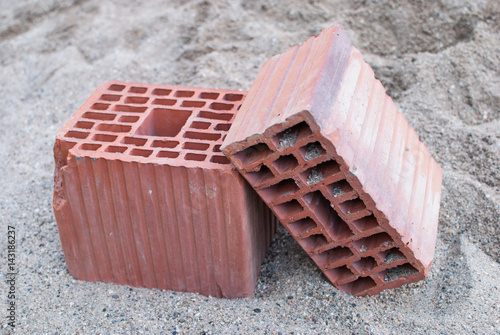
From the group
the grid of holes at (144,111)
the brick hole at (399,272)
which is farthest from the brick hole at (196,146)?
the brick hole at (399,272)

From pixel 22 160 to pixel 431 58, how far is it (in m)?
3.40

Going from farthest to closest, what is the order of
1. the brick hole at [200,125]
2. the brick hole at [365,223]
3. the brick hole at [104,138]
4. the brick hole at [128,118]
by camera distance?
the brick hole at [128,118], the brick hole at [200,125], the brick hole at [104,138], the brick hole at [365,223]

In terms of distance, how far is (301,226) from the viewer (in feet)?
9.16

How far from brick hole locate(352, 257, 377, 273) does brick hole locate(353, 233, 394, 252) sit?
0.44 ft

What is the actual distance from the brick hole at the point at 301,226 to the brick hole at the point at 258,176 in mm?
292

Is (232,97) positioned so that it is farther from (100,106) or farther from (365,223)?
(365,223)

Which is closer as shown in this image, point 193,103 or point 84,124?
point 84,124

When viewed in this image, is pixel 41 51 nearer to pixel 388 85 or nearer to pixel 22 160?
pixel 22 160

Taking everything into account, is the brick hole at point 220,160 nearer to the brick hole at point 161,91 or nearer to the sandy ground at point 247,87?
the sandy ground at point 247,87

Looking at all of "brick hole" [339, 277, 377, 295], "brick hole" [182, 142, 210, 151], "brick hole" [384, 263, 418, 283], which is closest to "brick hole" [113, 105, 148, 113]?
"brick hole" [182, 142, 210, 151]

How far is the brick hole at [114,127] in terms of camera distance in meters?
3.12

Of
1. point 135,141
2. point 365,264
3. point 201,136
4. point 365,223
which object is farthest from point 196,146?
point 365,264

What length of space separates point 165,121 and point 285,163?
1.01m

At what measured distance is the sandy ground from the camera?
2859 mm
